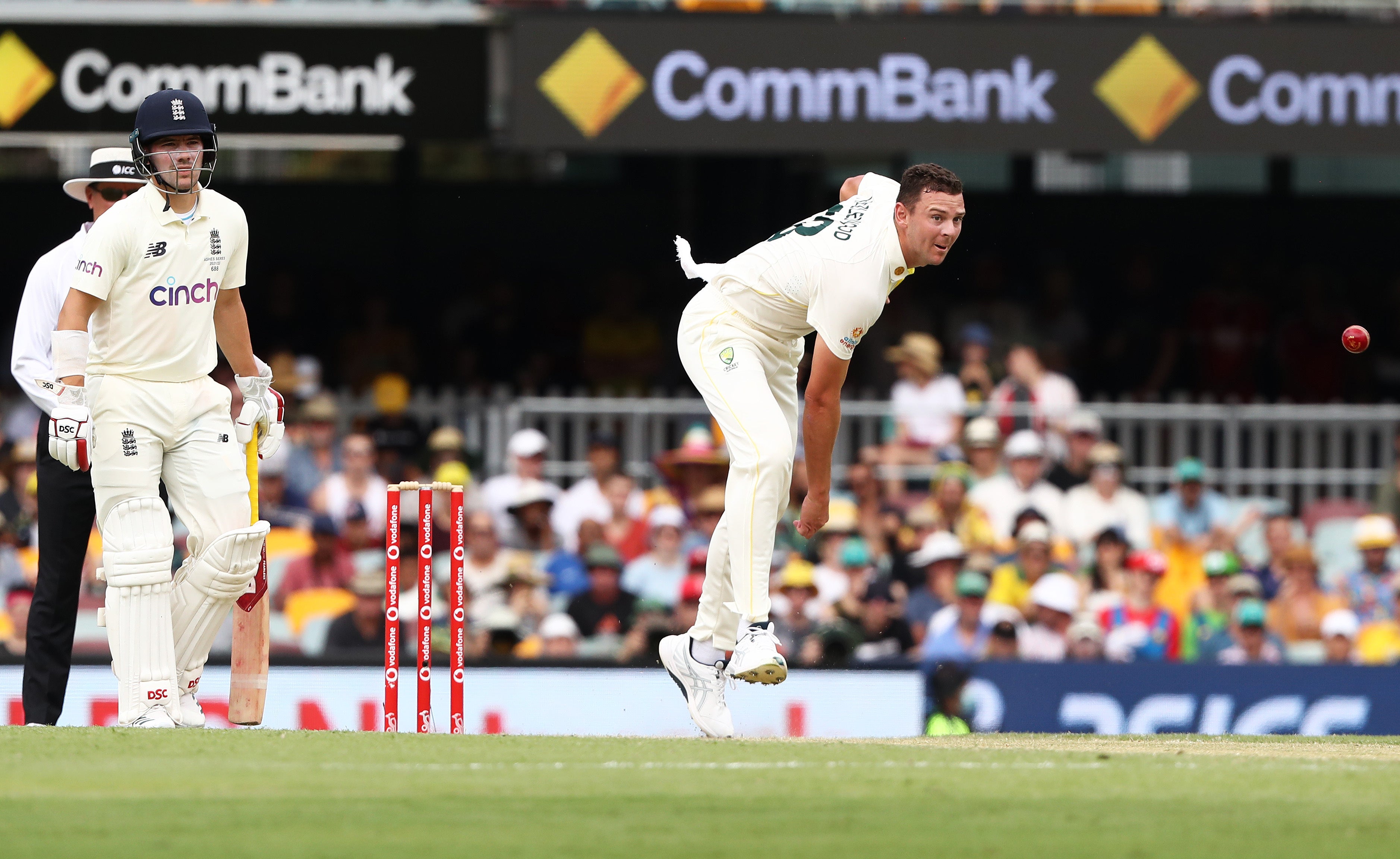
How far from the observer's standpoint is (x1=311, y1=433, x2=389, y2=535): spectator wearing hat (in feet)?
38.7

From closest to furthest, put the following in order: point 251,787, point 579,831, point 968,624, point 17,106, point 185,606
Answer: point 579,831 < point 251,787 < point 185,606 < point 968,624 < point 17,106

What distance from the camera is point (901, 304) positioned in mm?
14078

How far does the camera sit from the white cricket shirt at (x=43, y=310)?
734cm

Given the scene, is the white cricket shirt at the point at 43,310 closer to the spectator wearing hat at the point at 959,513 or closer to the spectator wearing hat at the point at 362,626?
the spectator wearing hat at the point at 362,626

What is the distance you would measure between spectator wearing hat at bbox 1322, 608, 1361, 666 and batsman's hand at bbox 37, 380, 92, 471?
6.97 m

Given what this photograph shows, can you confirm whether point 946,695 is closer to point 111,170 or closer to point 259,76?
point 111,170

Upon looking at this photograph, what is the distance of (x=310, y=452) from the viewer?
40.1 ft

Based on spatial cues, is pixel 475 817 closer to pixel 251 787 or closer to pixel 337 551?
pixel 251 787

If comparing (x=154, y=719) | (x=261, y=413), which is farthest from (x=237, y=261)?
(x=154, y=719)

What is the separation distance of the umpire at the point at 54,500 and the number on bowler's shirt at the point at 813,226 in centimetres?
227

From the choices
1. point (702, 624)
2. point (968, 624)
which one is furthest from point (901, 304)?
point (702, 624)

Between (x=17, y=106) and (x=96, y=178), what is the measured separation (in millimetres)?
4888

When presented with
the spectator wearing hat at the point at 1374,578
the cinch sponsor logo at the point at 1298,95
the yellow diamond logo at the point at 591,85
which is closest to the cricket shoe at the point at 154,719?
the yellow diamond logo at the point at 591,85

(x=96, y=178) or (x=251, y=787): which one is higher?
(x=96, y=178)
